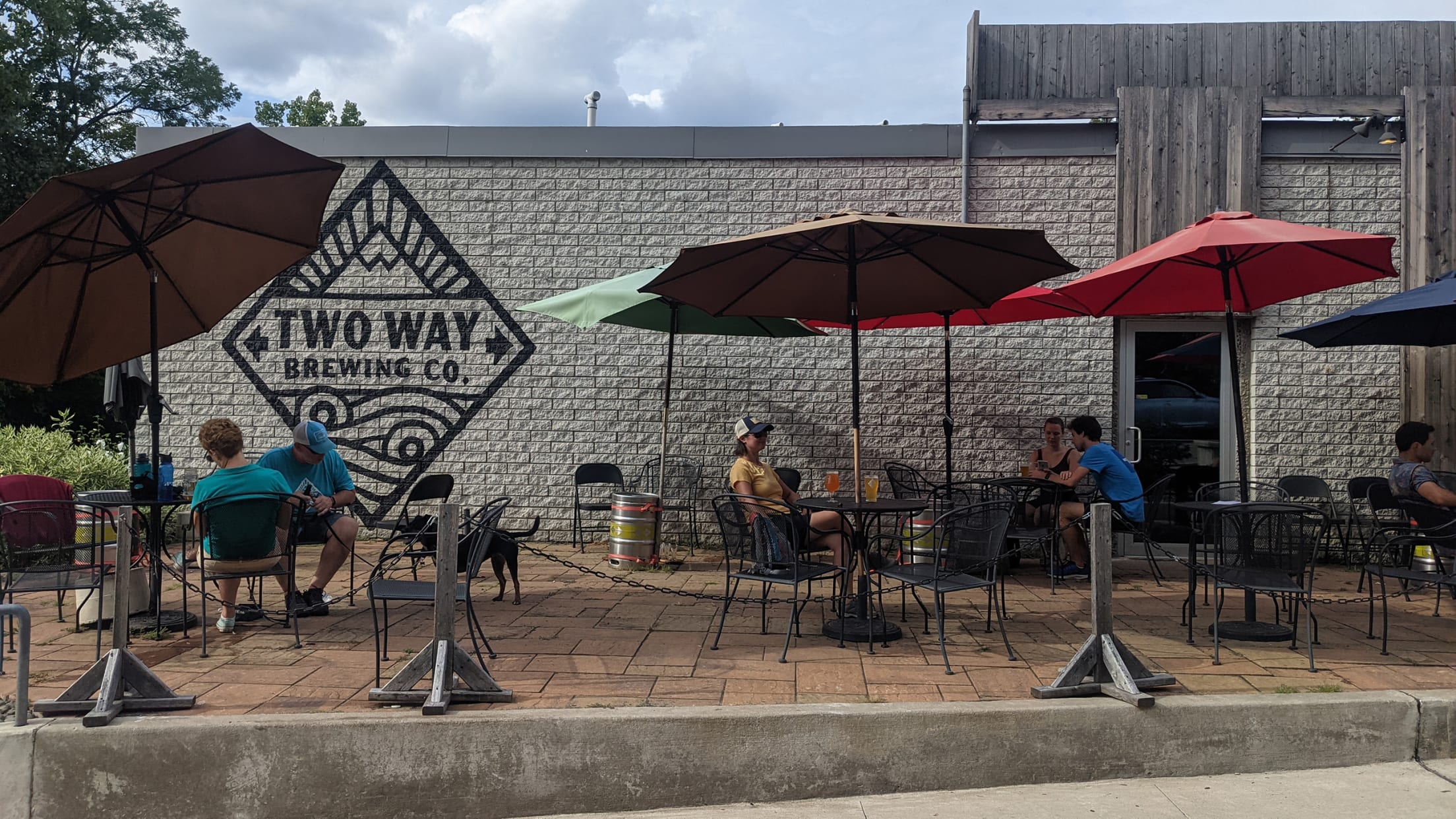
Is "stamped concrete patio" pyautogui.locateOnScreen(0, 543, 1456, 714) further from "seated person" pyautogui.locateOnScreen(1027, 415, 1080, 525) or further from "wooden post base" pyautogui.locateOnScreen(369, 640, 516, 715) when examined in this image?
"seated person" pyautogui.locateOnScreen(1027, 415, 1080, 525)

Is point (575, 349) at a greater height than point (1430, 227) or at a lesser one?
lesser

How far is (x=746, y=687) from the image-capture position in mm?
4340

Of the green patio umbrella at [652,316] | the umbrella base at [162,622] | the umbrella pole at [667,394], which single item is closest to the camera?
the umbrella base at [162,622]

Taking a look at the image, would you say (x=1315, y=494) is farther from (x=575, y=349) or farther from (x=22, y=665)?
(x=22, y=665)

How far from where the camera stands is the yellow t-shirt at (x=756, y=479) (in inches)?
243

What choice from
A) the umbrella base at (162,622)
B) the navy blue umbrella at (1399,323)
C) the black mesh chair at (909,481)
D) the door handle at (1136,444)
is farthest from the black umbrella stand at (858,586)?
the door handle at (1136,444)

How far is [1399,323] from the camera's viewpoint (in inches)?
271

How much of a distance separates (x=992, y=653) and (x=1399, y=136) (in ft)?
21.9

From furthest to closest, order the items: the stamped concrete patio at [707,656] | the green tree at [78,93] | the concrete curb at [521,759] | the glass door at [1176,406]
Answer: the green tree at [78,93]
the glass door at [1176,406]
the stamped concrete patio at [707,656]
the concrete curb at [521,759]

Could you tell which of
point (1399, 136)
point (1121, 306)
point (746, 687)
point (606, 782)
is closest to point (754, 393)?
point (1121, 306)

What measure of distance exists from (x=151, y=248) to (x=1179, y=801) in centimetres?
601

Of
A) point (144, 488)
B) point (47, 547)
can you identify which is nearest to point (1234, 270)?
point (144, 488)

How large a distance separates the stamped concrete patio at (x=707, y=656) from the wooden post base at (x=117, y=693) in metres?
0.16

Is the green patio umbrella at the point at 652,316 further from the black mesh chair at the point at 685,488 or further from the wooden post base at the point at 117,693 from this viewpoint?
the wooden post base at the point at 117,693
